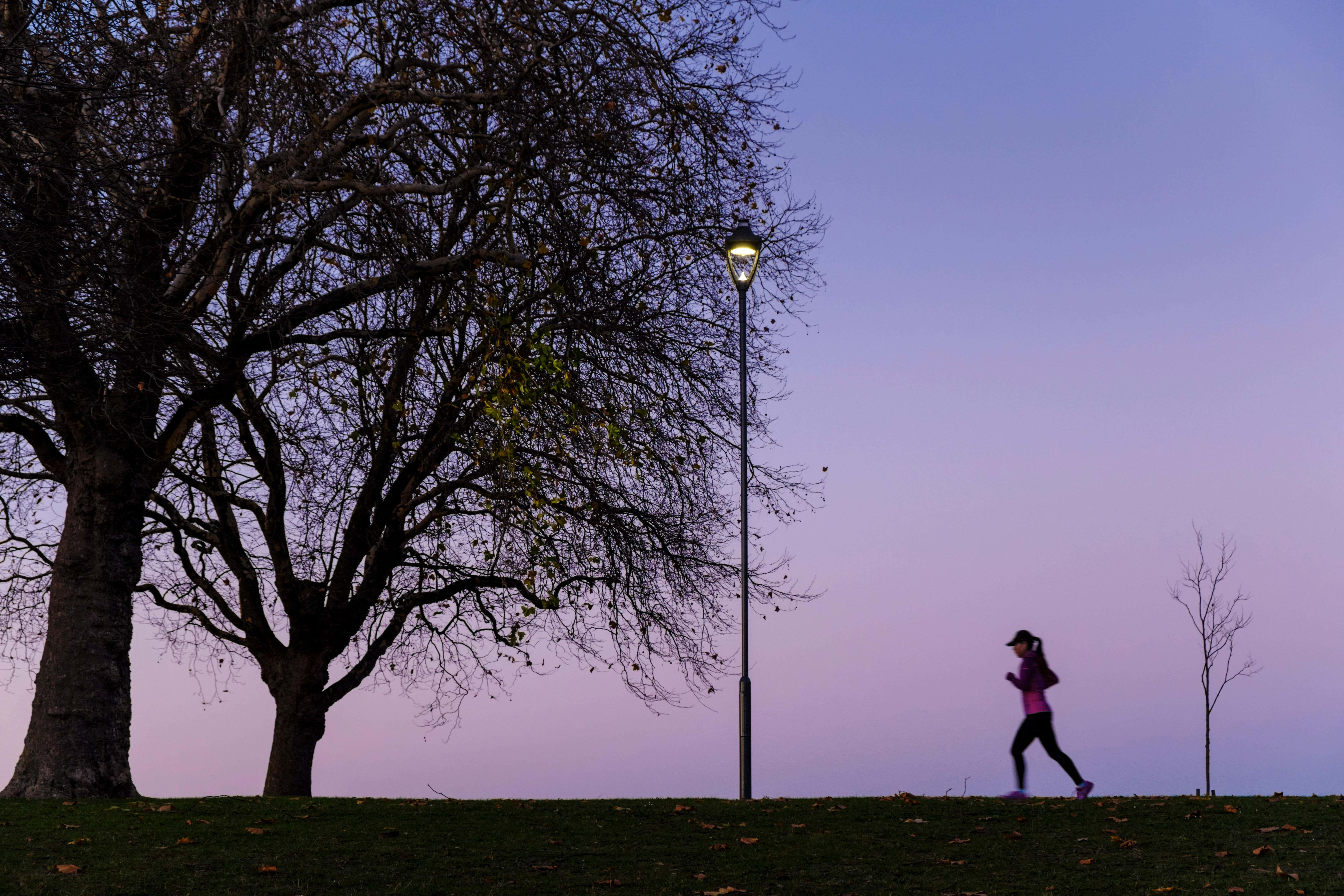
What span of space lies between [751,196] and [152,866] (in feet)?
35.5

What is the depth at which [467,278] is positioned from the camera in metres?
11.5

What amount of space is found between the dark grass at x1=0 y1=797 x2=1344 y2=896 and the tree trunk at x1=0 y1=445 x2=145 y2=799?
34.7 inches

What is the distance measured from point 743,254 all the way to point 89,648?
9213mm

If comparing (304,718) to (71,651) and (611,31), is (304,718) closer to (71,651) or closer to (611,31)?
(71,651)

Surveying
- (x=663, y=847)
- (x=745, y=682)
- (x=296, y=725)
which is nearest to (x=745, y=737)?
(x=745, y=682)

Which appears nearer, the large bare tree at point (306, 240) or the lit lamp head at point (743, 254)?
the large bare tree at point (306, 240)

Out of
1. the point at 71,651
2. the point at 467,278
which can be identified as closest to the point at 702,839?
the point at 467,278

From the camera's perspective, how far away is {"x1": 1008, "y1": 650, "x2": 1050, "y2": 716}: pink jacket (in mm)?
12414

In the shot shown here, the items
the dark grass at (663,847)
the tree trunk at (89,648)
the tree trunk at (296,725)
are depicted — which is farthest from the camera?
the tree trunk at (296,725)

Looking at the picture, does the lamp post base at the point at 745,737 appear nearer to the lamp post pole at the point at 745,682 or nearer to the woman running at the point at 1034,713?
the lamp post pole at the point at 745,682

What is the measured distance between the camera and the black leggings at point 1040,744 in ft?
40.4

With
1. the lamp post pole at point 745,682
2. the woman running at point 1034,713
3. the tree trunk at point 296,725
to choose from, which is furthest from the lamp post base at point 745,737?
the tree trunk at point 296,725

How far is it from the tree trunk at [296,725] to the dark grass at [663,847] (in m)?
4.35

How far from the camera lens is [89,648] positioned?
478 inches
